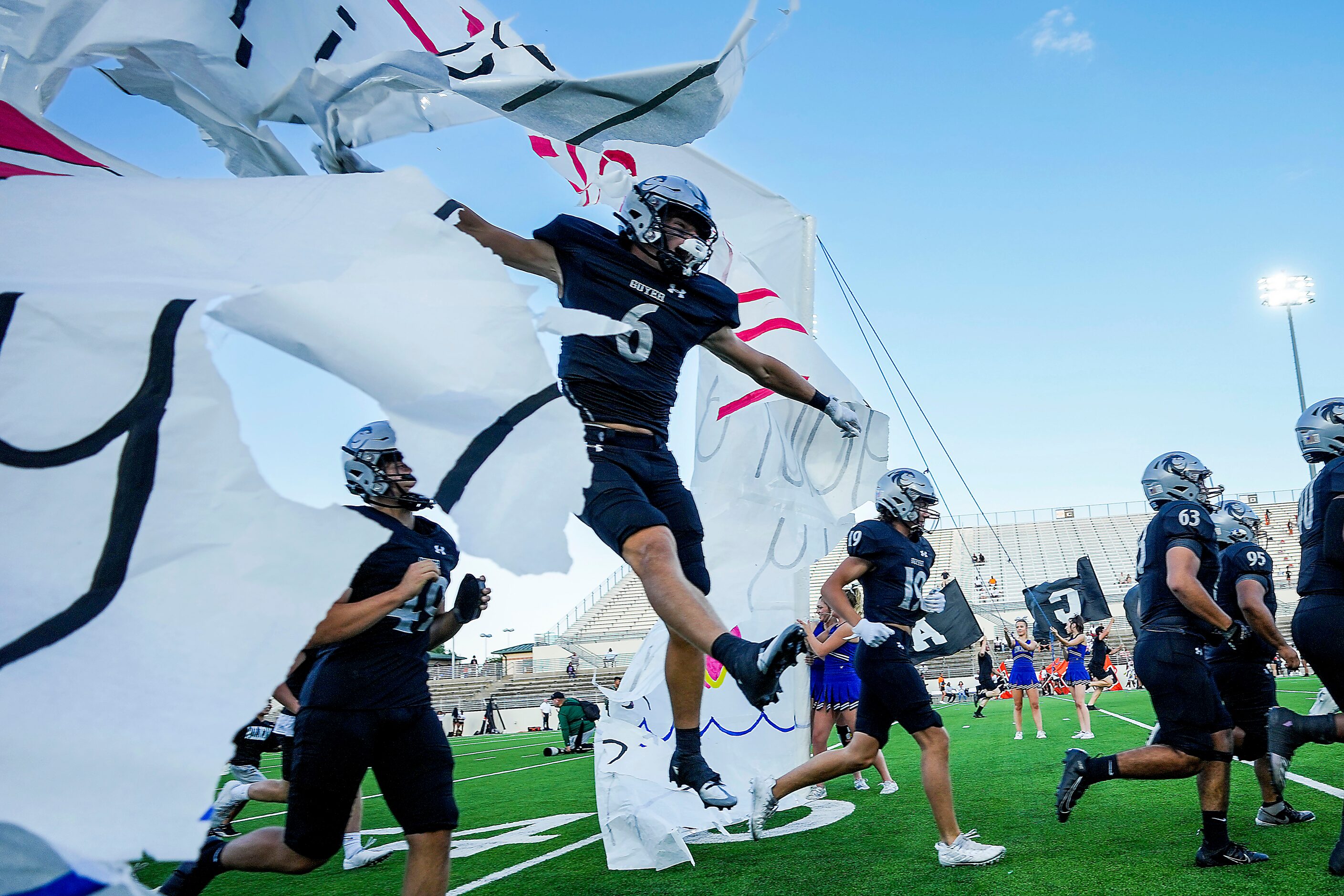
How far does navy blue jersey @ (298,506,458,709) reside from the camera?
11.5 ft

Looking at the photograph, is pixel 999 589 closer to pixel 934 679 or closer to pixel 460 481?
pixel 934 679

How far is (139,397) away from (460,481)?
61 centimetres

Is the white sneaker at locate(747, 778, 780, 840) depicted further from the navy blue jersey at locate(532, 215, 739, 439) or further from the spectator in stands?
the spectator in stands

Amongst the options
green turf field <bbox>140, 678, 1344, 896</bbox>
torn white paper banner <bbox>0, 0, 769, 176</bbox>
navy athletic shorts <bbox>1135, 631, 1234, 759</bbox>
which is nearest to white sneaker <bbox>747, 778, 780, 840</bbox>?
green turf field <bbox>140, 678, 1344, 896</bbox>

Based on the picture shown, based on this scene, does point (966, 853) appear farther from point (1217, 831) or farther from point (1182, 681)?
point (1182, 681)

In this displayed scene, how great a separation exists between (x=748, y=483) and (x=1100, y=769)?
8.13 feet

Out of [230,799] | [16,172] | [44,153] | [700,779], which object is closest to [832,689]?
[230,799]

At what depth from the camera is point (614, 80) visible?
122 inches

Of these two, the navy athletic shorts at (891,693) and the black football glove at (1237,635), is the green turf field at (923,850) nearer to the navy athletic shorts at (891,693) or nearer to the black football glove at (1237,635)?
the navy athletic shorts at (891,693)

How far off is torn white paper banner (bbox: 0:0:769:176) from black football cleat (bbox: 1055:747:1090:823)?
150 inches

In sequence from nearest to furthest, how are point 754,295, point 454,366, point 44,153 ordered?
point 454,366
point 44,153
point 754,295

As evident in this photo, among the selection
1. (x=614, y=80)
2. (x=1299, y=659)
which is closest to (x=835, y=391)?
(x=1299, y=659)

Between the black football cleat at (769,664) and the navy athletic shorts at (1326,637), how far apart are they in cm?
318

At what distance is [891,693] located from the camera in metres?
5.25
